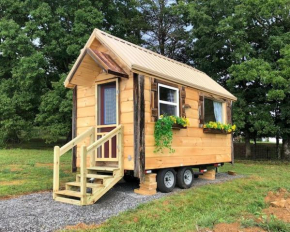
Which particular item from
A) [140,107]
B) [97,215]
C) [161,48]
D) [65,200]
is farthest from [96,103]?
[161,48]

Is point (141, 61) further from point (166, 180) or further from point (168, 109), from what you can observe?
point (166, 180)

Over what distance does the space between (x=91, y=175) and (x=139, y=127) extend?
1540 millimetres

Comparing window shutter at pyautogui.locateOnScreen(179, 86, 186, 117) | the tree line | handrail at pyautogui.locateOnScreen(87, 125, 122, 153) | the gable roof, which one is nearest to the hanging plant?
window shutter at pyautogui.locateOnScreen(179, 86, 186, 117)

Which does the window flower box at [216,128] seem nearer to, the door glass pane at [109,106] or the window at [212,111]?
the window at [212,111]

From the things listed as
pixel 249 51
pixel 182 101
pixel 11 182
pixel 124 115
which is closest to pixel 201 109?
pixel 182 101

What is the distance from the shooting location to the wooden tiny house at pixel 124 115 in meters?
6.19

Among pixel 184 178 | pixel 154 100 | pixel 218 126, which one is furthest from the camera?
pixel 218 126

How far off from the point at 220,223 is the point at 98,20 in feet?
52.6

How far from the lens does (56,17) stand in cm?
1875

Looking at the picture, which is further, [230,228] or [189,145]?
[189,145]

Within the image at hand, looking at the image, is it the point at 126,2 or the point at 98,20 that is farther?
the point at 126,2

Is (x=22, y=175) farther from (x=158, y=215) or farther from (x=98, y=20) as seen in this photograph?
(x=98, y=20)

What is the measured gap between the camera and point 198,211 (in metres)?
5.45

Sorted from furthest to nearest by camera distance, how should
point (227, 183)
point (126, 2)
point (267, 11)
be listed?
point (126, 2) < point (267, 11) < point (227, 183)
